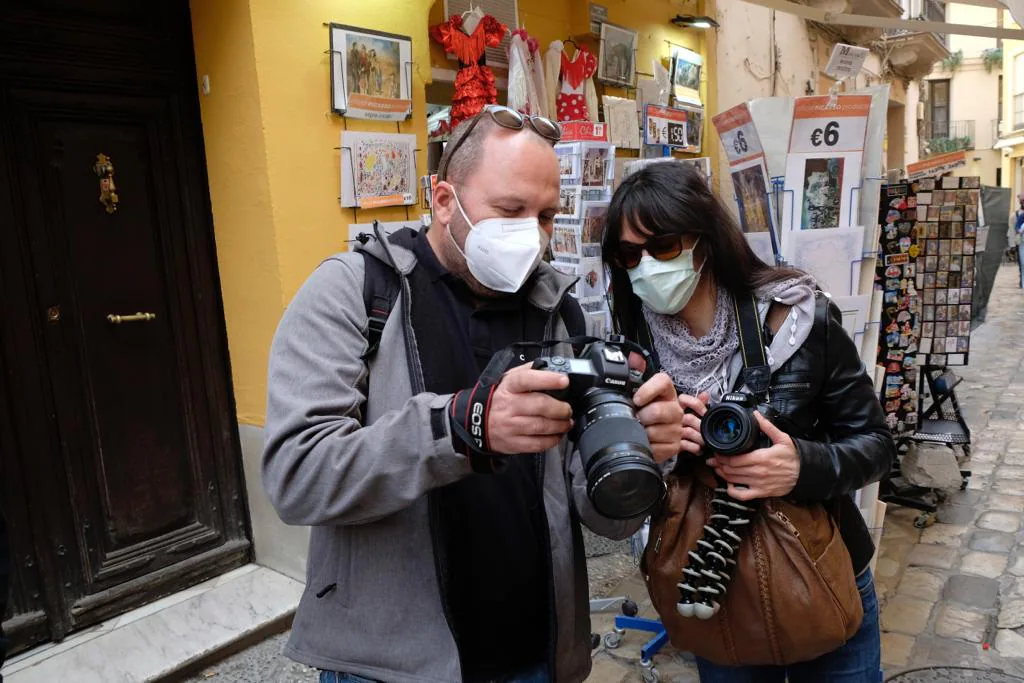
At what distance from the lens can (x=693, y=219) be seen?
1809 millimetres

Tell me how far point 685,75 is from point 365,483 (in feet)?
20.6

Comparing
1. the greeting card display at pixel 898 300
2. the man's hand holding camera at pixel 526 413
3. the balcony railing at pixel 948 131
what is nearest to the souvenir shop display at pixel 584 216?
the greeting card display at pixel 898 300

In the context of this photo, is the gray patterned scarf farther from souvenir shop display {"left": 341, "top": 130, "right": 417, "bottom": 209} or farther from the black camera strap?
souvenir shop display {"left": 341, "top": 130, "right": 417, "bottom": 209}

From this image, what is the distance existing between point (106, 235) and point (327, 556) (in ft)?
8.08

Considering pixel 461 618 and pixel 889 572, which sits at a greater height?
pixel 461 618

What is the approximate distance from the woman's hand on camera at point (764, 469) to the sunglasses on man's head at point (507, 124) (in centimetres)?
72

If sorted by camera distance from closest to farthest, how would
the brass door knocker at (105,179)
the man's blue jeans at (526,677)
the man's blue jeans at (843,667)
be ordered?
the man's blue jeans at (526,677) → the man's blue jeans at (843,667) → the brass door knocker at (105,179)

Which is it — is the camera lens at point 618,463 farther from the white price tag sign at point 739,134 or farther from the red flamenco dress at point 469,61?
the red flamenco dress at point 469,61

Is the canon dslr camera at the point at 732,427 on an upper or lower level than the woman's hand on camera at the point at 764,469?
upper

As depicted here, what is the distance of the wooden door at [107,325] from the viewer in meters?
2.96

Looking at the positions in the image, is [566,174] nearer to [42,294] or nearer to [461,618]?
[42,294]

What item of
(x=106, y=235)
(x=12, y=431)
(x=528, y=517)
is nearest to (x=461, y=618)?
(x=528, y=517)

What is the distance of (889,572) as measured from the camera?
4094mm

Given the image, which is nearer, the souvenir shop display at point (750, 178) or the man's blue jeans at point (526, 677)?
the man's blue jeans at point (526, 677)
